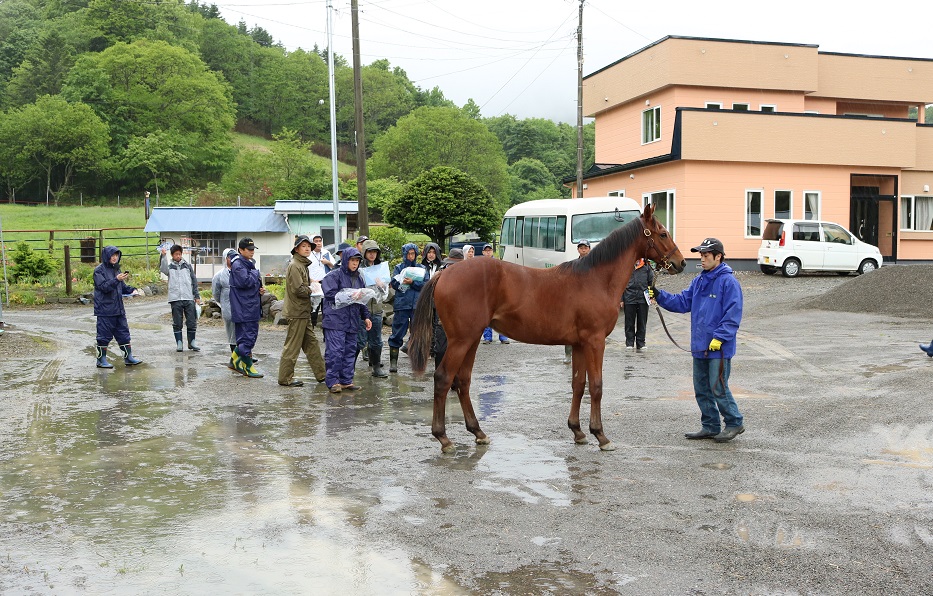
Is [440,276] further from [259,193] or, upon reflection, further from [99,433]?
[259,193]

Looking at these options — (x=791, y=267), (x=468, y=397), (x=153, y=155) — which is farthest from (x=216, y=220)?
(x=153, y=155)

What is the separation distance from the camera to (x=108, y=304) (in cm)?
1324

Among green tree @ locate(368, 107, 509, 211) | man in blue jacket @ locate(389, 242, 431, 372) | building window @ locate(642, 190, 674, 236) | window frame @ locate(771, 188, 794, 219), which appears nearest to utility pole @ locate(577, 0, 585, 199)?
building window @ locate(642, 190, 674, 236)

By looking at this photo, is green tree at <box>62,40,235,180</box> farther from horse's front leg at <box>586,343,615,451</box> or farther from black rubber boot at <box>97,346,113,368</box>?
horse's front leg at <box>586,343,615,451</box>

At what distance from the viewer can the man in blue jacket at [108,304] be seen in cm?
1317

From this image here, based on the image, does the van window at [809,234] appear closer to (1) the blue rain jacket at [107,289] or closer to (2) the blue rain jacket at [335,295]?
(2) the blue rain jacket at [335,295]

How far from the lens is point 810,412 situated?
30.2 ft

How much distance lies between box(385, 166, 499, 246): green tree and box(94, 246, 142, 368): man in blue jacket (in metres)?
23.3

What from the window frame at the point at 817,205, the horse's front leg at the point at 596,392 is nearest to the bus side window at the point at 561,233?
the window frame at the point at 817,205

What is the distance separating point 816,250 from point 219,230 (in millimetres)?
25532

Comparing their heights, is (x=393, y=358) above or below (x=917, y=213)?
below

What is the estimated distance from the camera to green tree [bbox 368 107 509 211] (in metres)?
71.4

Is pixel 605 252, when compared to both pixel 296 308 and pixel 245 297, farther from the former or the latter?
pixel 245 297

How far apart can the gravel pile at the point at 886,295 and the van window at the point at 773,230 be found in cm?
599
